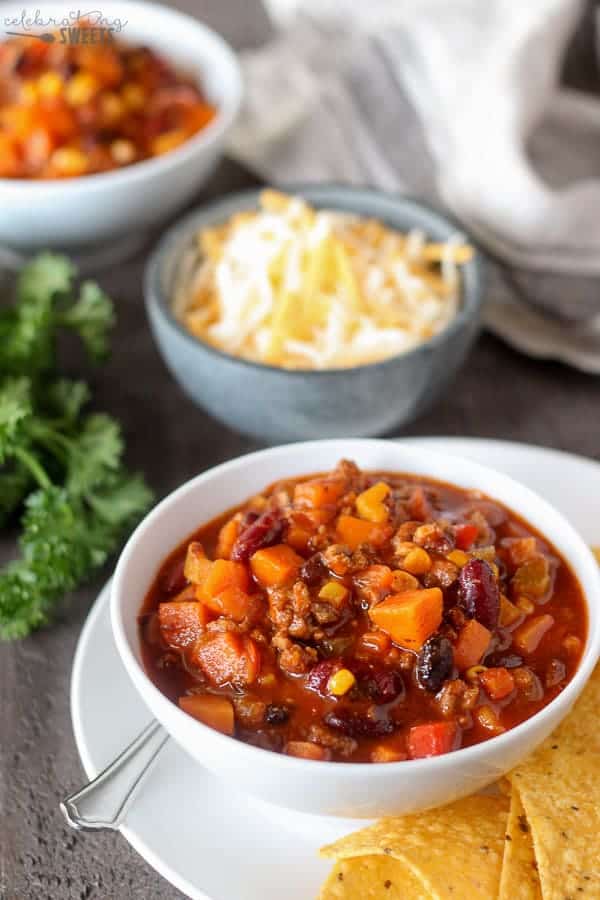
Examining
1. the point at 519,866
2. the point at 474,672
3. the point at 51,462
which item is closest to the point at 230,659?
the point at 474,672

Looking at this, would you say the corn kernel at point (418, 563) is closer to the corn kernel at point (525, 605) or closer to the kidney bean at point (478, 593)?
the kidney bean at point (478, 593)

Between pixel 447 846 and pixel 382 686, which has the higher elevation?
pixel 382 686

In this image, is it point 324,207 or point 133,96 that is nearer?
point 324,207

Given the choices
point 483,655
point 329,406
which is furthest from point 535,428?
point 483,655

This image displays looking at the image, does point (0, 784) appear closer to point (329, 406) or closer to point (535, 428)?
point (329, 406)

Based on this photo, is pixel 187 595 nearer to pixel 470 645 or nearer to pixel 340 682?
pixel 340 682

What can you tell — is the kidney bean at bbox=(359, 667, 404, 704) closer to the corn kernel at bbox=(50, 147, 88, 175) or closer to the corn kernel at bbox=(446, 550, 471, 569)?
the corn kernel at bbox=(446, 550, 471, 569)

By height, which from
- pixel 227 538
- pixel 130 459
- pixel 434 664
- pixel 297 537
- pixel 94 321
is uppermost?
pixel 434 664
